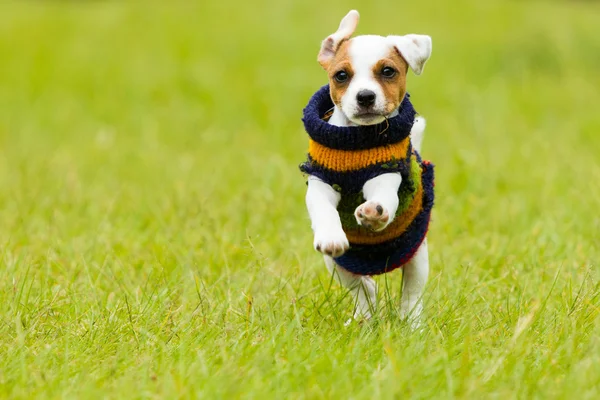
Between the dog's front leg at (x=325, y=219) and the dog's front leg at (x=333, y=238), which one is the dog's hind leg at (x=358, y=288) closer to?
the dog's front leg at (x=333, y=238)

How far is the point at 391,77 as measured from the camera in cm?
329

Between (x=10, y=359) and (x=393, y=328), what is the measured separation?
134cm

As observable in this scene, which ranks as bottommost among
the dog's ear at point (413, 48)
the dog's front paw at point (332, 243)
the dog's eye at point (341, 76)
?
the dog's front paw at point (332, 243)

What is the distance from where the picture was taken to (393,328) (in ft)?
11.1

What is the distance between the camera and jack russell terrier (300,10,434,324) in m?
3.19

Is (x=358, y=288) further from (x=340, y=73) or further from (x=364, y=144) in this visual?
(x=340, y=73)

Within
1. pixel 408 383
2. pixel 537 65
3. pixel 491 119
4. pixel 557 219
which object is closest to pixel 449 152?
pixel 491 119

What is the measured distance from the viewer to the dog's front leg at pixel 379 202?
305 centimetres

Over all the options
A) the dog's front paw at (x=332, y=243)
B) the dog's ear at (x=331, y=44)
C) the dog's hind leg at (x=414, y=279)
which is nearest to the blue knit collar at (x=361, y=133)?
the dog's ear at (x=331, y=44)

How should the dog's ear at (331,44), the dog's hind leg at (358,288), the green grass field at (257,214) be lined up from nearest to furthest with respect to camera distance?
the green grass field at (257,214), the dog's ear at (331,44), the dog's hind leg at (358,288)

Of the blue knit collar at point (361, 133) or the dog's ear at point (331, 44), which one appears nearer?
the blue knit collar at point (361, 133)

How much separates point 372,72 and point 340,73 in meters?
0.12

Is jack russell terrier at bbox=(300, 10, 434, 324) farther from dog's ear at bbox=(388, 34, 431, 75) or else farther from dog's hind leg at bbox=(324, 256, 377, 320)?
dog's hind leg at bbox=(324, 256, 377, 320)

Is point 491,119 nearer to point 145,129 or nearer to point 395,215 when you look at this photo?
point 145,129
